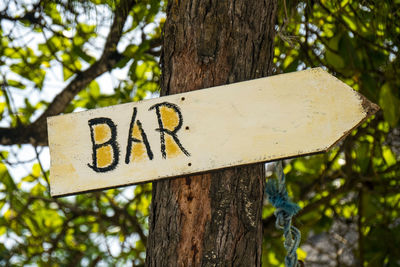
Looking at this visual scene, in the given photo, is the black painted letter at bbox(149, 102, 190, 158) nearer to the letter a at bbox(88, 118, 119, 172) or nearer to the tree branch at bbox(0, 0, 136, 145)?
the letter a at bbox(88, 118, 119, 172)

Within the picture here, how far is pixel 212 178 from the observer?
105 cm

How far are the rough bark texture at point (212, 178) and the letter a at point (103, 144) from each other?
114 millimetres

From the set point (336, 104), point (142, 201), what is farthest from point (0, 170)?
point (336, 104)

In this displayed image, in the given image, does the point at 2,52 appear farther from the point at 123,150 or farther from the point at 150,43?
the point at 123,150

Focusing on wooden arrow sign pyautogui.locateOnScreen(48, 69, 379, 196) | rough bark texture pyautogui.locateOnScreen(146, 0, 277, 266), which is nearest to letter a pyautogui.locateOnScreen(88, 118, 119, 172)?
wooden arrow sign pyautogui.locateOnScreen(48, 69, 379, 196)

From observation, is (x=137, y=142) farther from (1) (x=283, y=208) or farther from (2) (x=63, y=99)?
(2) (x=63, y=99)

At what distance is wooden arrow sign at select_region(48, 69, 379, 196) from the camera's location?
39.9 inches

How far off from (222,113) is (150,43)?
131 cm

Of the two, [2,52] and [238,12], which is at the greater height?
[2,52]

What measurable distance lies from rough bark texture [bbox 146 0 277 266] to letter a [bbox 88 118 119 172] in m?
0.11

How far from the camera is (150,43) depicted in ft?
7.47

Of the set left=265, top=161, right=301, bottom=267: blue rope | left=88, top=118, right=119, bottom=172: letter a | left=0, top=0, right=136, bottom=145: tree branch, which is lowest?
left=265, top=161, right=301, bottom=267: blue rope

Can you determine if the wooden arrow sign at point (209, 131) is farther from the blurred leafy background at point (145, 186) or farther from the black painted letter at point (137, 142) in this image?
the blurred leafy background at point (145, 186)

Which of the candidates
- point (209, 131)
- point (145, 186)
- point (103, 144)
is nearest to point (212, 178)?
point (209, 131)
